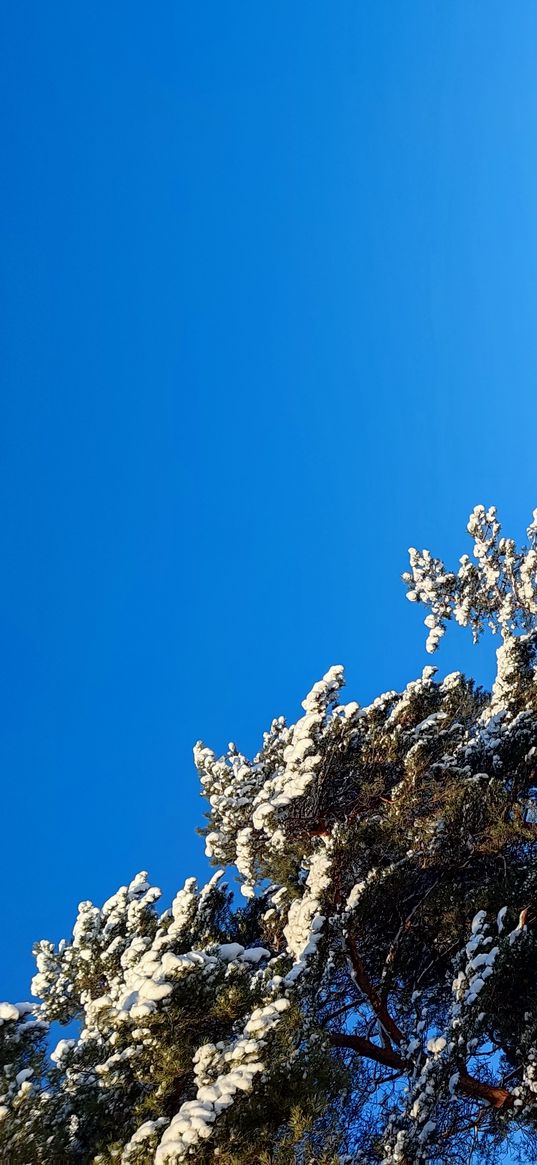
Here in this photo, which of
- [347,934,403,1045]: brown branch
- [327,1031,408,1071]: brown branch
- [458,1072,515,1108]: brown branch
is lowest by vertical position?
[458,1072,515,1108]: brown branch

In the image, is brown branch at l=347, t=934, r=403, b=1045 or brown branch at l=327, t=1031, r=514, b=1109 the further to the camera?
brown branch at l=347, t=934, r=403, b=1045

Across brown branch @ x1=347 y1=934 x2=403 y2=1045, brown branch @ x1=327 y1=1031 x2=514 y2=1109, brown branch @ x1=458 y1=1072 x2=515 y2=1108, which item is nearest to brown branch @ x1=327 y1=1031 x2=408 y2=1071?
brown branch @ x1=327 y1=1031 x2=514 y2=1109

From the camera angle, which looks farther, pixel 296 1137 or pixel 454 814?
pixel 454 814

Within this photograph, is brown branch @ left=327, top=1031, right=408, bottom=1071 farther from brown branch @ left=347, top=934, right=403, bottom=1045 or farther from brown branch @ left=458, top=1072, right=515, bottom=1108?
brown branch @ left=458, top=1072, right=515, bottom=1108

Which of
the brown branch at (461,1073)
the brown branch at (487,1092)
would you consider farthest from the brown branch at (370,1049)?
the brown branch at (487,1092)

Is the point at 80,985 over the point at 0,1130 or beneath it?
over

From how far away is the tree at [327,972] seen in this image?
22.0 feet

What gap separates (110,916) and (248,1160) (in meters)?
7.74

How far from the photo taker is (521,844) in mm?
11750

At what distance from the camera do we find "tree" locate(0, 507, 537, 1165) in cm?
670

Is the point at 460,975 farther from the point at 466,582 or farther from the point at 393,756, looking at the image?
the point at 466,582

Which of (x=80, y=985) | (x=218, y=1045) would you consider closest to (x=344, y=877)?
(x=218, y=1045)

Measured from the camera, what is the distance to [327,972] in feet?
31.6

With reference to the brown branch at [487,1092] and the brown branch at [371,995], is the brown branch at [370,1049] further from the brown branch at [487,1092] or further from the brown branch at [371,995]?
the brown branch at [487,1092]
